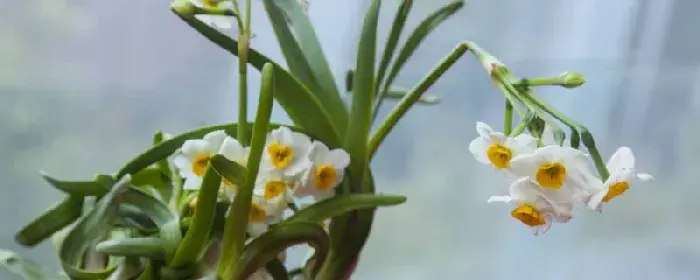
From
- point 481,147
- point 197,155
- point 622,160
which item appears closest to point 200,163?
point 197,155

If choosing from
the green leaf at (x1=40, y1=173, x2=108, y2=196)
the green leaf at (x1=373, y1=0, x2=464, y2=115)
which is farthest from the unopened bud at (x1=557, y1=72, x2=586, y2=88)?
the green leaf at (x1=40, y1=173, x2=108, y2=196)

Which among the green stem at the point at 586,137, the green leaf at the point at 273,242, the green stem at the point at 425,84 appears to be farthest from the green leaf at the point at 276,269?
the green stem at the point at 586,137

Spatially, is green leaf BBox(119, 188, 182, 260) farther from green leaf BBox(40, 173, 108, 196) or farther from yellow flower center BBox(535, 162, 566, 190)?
yellow flower center BBox(535, 162, 566, 190)

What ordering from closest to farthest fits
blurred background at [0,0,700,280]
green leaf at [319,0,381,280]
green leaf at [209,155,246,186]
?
green leaf at [209,155,246,186], green leaf at [319,0,381,280], blurred background at [0,0,700,280]

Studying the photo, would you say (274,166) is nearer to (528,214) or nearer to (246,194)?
(246,194)

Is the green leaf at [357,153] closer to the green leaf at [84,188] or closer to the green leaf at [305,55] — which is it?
the green leaf at [305,55]

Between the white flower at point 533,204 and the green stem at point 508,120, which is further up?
the green stem at point 508,120
